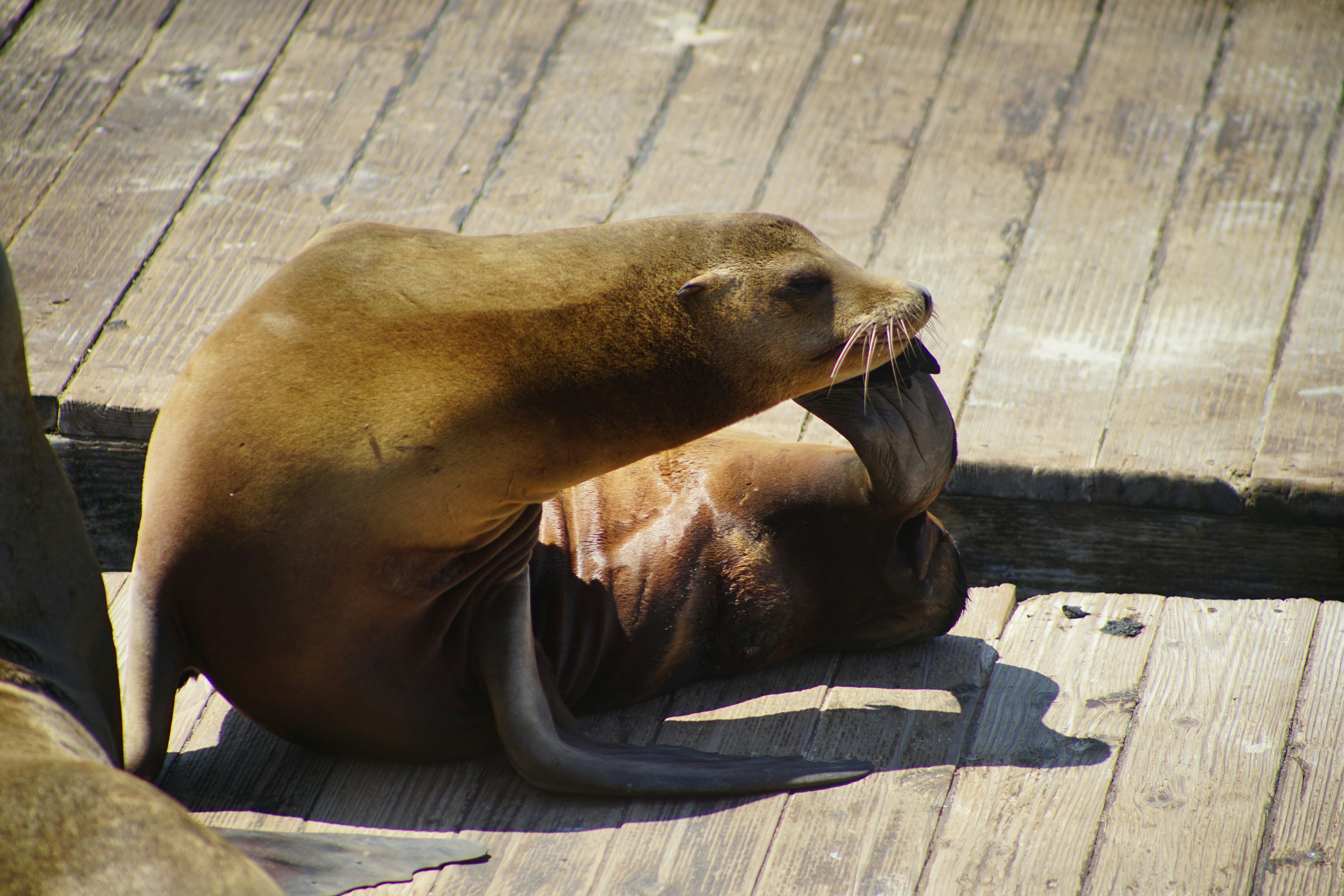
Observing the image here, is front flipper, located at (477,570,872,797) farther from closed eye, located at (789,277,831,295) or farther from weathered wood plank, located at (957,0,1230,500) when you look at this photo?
weathered wood plank, located at (957,0,1230,500)

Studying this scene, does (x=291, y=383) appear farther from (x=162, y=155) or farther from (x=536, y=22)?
(x=536, y=22)

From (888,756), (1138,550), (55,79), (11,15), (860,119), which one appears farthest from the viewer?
(11,15)

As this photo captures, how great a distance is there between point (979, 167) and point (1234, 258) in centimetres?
80

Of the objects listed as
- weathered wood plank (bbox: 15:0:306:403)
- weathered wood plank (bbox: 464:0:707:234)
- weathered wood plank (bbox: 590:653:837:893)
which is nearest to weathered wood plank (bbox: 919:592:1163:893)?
weathered wood plank (bbox: 590:653:837:893)

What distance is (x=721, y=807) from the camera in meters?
2.46

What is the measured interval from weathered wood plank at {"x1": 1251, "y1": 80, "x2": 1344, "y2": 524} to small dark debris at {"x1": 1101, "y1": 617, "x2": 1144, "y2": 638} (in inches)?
19.5

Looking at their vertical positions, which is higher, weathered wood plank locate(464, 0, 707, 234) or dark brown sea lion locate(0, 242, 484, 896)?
dark brown sea lion locate(0, 242, 484, 896)

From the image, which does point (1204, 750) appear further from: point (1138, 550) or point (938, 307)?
point (938, 307)

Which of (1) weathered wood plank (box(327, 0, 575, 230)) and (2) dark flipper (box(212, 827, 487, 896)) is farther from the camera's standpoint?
(1) weathered wood plank (box(327, 0, 575, 230))

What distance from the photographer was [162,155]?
4.25 m

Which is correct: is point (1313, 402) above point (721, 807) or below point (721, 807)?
above

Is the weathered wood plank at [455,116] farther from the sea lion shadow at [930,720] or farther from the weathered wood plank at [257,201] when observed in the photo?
the sea lion shadow at [930,720]

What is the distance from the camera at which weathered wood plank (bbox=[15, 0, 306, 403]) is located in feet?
12.0

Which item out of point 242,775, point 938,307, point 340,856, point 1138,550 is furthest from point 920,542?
point 242,775
